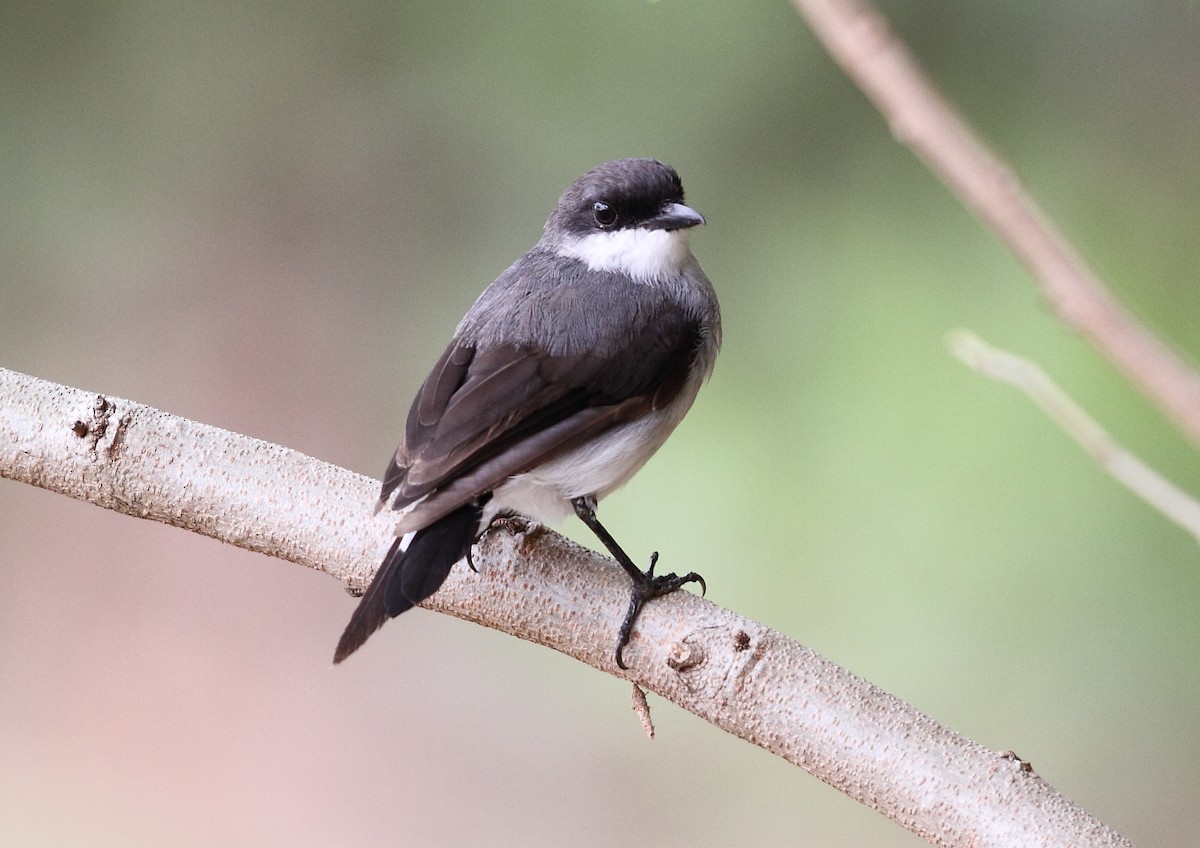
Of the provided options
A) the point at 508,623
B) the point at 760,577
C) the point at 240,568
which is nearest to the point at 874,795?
the point at 508,623

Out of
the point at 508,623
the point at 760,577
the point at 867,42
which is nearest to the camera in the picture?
the point at 867,42

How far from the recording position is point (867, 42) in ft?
1.40

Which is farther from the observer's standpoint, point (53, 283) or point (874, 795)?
point (53, 283)

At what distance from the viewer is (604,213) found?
191 centimetres

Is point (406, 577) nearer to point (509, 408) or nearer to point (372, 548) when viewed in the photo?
point (372, 548)

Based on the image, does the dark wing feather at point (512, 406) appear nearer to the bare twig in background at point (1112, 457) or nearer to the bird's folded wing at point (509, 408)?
the bird's folded wing at point (509, 408)

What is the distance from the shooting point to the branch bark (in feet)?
4.42

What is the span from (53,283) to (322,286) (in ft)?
2.06

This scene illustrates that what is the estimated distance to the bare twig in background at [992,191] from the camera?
429 mm

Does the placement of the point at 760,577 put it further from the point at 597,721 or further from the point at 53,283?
the point at 53,283

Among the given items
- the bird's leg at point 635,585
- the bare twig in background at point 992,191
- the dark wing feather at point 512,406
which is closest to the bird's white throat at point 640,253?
the dark wing feather at point 512,406

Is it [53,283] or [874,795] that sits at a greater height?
[53,283]

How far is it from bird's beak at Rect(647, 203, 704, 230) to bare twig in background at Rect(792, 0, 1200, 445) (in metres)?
1.35

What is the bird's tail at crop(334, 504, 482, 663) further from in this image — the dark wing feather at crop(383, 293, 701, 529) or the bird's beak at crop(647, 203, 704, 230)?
the bird's beak at crop(647, 203, 704, 230)
